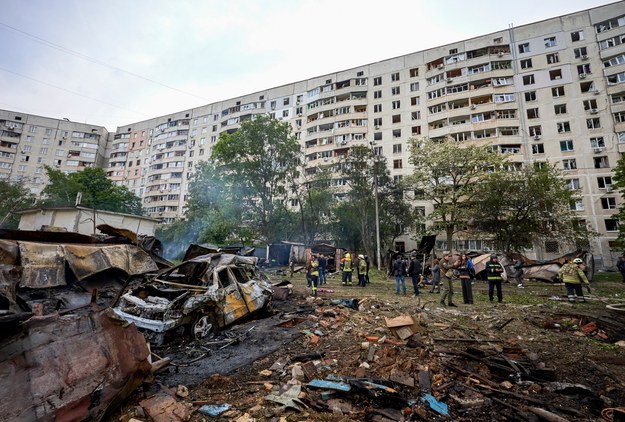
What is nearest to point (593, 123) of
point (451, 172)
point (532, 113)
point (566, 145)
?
point (566, 145)

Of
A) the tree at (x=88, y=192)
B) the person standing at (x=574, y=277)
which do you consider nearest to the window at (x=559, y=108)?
the person standing at (x=574, y=277)

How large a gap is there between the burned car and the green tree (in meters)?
21.6

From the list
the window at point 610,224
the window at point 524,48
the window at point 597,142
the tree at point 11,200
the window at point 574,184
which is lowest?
the window at point 610,224

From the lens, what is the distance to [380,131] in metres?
43.0

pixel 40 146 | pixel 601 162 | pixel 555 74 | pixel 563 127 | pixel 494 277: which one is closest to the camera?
pixel 494 277

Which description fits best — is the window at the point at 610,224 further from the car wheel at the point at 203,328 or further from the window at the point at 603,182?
the car wheel at the point at 203,328

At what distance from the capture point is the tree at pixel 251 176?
95.1 ft

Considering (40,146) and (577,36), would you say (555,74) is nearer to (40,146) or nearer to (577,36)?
(577,36)

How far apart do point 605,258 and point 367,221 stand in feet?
82.9

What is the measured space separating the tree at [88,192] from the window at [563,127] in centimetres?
5849

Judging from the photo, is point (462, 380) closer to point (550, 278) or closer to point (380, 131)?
point (550, 278)

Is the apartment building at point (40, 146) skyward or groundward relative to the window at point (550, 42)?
groundward

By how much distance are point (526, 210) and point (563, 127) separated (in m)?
17.7

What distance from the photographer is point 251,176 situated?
2914 cm
